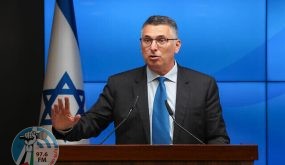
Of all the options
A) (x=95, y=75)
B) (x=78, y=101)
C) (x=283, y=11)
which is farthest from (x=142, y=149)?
(x=283, y=11)

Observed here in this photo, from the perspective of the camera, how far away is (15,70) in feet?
13.8

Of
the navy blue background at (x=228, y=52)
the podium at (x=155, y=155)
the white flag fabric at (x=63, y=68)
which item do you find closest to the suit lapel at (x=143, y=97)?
the podium at (x=155, y=155)

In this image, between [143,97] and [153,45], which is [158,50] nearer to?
[153,45]

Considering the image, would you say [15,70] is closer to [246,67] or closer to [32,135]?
[246,67]

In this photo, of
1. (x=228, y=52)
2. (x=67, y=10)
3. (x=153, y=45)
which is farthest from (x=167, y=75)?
(x=228, y=52)

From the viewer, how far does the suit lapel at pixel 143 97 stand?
2.86 metres

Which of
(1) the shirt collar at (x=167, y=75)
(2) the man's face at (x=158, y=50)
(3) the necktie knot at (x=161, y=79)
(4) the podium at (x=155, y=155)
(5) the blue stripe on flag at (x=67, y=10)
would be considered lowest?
(4) the podium at (x=155, y=155)

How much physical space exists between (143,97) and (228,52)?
1600 mm

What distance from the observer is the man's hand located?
233cm

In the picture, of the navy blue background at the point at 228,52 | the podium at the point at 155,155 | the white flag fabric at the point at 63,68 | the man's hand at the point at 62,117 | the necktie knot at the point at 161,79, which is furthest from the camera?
the navy blue background at the point at 228,52

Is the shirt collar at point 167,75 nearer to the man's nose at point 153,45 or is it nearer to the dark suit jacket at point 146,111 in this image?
the dark suit jacket at point 146,111

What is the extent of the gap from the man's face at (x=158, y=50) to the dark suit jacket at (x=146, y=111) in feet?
0.29

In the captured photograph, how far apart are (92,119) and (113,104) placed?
0.51 feet

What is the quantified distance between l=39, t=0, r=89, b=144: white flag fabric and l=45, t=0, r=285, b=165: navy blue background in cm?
49
